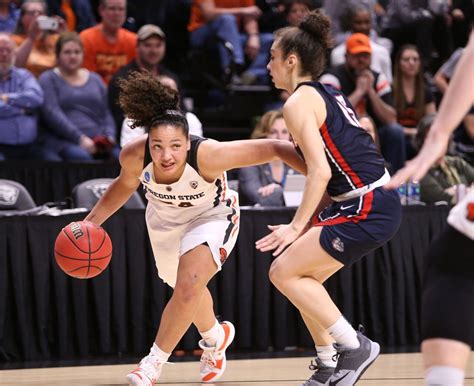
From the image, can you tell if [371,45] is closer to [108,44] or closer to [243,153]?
[108,44]

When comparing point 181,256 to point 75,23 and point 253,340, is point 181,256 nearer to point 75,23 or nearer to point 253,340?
point 253,340

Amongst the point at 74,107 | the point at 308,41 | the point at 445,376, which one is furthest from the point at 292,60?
the point at 74,107

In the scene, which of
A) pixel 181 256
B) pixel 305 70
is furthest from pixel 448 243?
pixel 181 256

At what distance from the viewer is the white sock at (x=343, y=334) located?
179 inches

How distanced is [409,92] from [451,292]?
6975 mm

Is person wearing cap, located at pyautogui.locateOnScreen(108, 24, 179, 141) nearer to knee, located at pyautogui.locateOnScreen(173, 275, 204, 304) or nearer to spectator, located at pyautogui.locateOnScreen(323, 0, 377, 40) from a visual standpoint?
spectator, located at pyautogui.locateOnScreen(323, 0, 377, 40)

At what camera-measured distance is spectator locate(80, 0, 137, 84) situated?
925 centimetres

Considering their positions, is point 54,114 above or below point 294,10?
below

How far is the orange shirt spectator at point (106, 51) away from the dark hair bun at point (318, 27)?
484cm

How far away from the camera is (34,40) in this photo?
8.90 m

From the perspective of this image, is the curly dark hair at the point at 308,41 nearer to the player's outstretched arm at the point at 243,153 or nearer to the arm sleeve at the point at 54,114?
the player's outstretched arm at the point at 243,153

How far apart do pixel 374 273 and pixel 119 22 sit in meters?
3.70

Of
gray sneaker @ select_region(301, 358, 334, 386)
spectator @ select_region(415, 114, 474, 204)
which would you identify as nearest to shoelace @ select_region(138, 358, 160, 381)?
gray sneaker @ select_region(301, 358, 334, 386)

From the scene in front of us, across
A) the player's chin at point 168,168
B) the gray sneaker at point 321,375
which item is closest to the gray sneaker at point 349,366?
the gray sneaker at point 321,375
